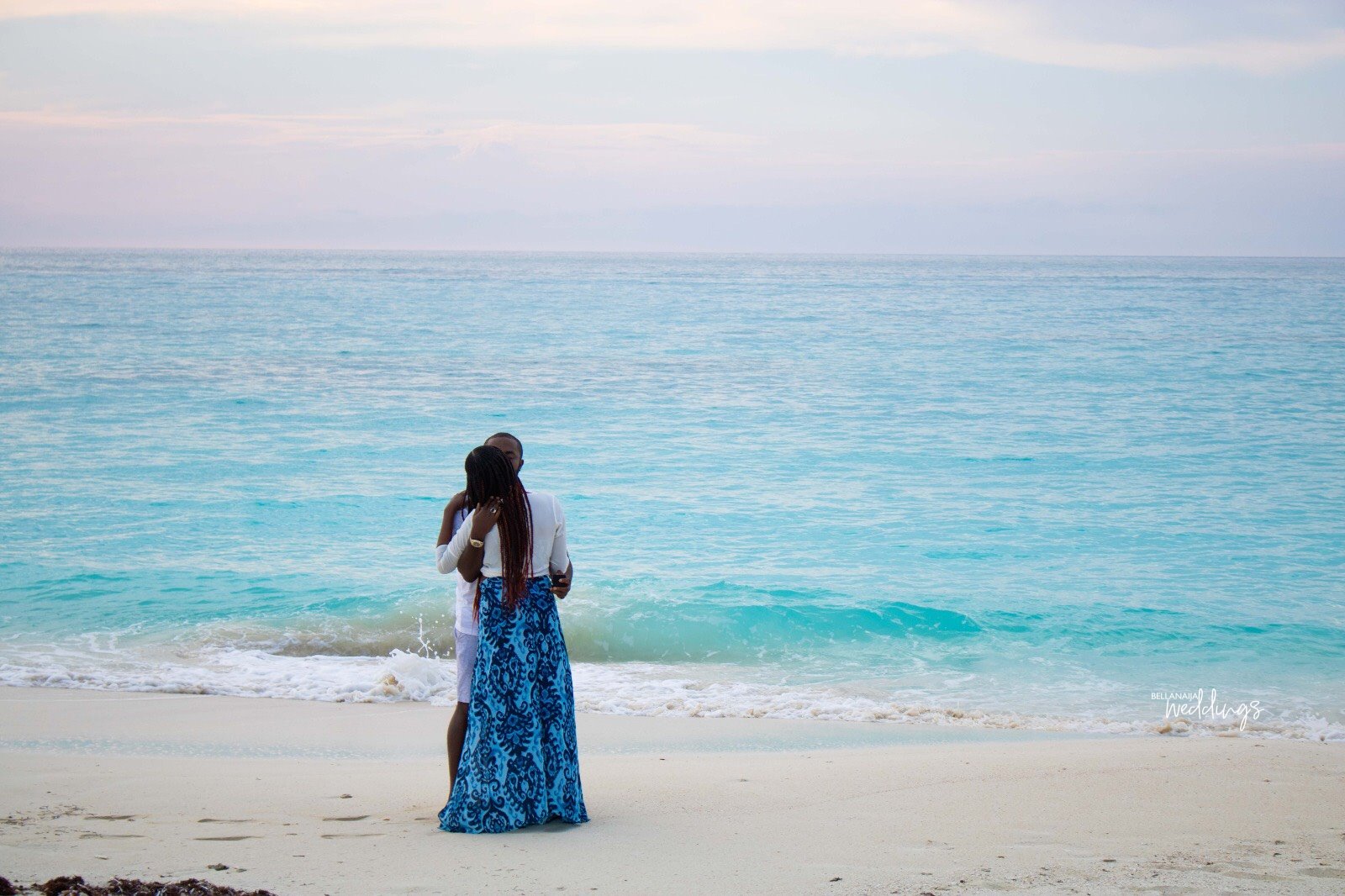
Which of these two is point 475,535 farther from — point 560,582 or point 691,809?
point 691,809

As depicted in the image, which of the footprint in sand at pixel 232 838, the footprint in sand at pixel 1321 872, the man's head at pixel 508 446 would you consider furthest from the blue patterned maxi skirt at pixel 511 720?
the footprint in sand at pixel 1321 872

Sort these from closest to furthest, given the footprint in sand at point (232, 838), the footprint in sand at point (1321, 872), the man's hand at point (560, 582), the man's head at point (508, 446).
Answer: the footprint in sand at point (1321, 872) → the footprint in sand at point (232, 838) → the man's head at point (508, 446) → the man's hand at point (560, 582)

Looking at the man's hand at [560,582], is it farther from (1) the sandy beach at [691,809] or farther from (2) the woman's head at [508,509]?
(1) the sandy beach at [691,809]

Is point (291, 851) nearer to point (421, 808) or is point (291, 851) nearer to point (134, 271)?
point (421, 808)

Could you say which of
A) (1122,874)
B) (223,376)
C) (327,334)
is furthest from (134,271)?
(1122,874)

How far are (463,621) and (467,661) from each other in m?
0.17

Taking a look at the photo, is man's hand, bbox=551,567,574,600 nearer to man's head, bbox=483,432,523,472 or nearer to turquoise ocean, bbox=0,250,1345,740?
man's head, bbox=483,432,523,472

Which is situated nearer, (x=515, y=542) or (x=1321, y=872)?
(x=1321, y=872)

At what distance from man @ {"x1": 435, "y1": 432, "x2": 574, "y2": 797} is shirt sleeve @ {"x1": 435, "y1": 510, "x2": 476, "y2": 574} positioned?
0.03 meters

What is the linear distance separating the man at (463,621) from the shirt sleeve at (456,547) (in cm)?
3

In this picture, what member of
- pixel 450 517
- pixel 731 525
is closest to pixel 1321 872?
pixel 450 517

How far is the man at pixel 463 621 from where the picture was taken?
4262mm

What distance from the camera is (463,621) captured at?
4.31m

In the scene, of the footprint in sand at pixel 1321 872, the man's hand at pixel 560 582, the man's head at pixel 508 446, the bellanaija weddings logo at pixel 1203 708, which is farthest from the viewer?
the bellanaija weddings logo at pixel 1203 708
